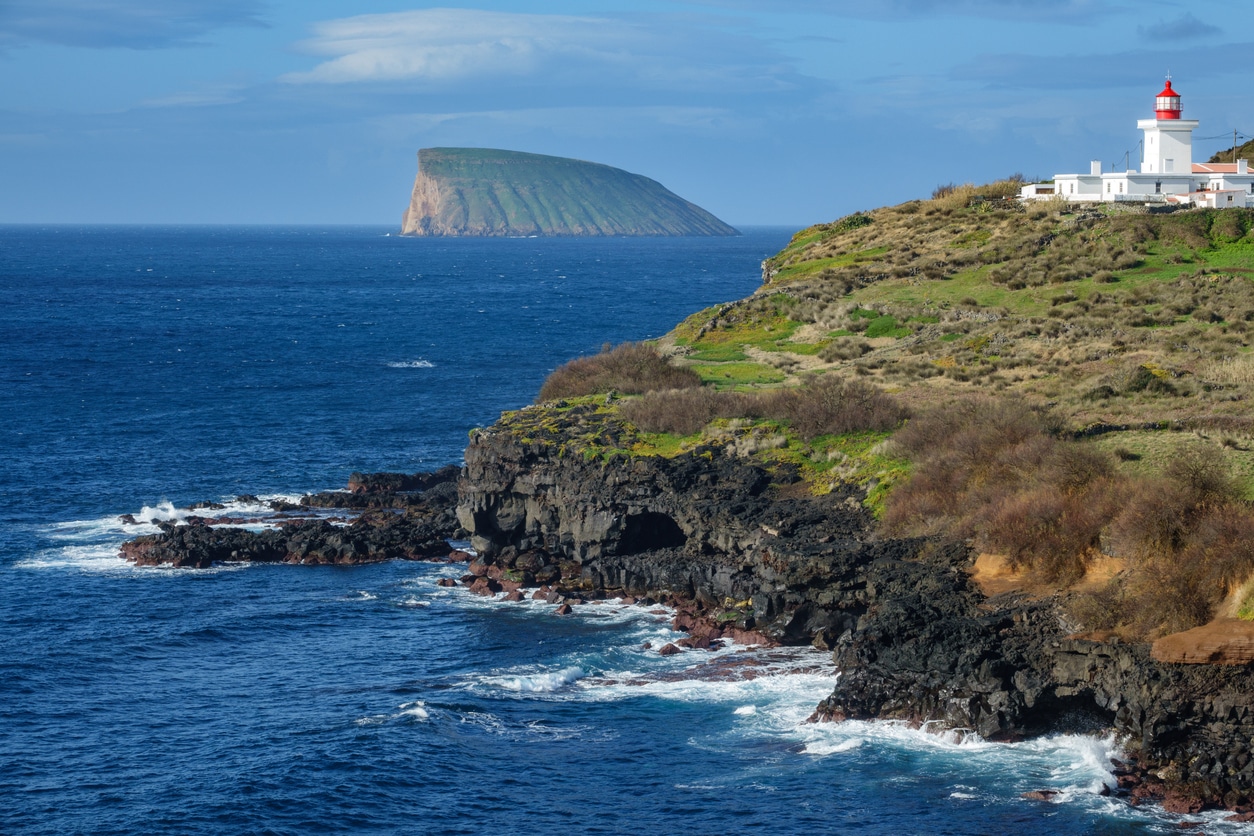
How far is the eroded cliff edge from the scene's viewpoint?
3095 centimetres

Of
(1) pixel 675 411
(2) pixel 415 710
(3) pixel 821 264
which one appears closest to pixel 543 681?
(2) pixel 415 710

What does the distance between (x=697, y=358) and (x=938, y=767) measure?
36314 mm

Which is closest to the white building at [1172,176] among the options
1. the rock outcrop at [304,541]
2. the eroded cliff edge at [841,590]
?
the eroded cliff edge at [841,590]

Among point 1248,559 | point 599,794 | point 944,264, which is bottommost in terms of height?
point 599,794

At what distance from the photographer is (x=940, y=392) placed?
179ft

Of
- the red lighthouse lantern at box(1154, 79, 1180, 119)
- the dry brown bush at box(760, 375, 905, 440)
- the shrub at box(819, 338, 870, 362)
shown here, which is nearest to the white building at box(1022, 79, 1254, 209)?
the red lighthouse lantern at box(1154, 79, 1180, 119)

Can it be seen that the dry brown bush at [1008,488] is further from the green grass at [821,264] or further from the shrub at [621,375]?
the green grass at [821,264]

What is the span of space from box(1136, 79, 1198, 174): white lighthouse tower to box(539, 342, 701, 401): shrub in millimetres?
34314

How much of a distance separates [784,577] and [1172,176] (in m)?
48.9

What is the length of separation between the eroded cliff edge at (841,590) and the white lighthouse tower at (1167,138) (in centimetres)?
4014

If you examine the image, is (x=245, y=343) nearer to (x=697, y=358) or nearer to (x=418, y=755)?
(x=697, y=358)

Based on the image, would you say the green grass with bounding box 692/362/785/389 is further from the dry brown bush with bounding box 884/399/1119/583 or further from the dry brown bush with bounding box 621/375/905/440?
the dry brown bush with bounding box 884/399/1119/583

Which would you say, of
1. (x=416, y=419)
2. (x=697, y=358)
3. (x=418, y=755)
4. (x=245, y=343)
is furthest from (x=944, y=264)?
(x=245, y=343)

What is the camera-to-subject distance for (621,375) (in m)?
61.1
